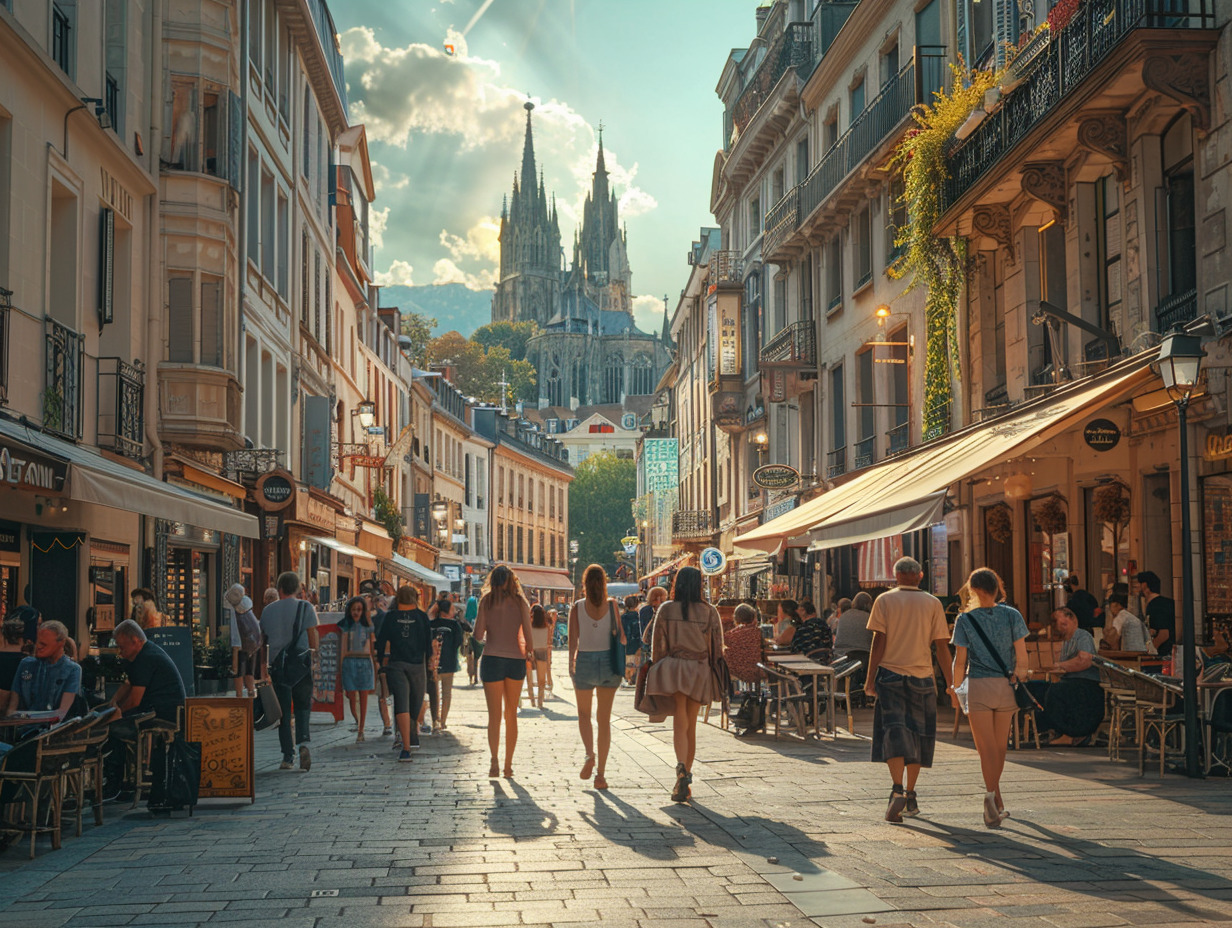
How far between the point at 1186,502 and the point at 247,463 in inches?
638

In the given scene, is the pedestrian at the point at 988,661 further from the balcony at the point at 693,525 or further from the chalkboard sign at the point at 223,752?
the balcony at the point at 693,525

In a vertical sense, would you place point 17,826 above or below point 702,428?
below

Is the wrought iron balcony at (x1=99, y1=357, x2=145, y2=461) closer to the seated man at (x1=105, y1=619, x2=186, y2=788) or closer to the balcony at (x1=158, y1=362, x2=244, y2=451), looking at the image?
the balcony at (x1=158, y1=362, x2=244, y2=451)

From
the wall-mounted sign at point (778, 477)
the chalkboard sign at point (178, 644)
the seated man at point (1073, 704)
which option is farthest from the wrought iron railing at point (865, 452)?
the chalkboard sign at point (178, 644)

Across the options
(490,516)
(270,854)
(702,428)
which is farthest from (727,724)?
(490,516)

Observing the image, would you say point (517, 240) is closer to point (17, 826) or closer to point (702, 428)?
point (702, 428)

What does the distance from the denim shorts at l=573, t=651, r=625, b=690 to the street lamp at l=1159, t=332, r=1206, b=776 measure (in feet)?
14.1

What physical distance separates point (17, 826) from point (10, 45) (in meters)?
8.64

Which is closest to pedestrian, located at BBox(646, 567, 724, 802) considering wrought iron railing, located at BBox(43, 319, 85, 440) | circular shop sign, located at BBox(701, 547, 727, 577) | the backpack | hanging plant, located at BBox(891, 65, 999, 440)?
wrought iron railing, located at BBox(43, 319, 85, 440)

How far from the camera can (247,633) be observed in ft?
58.9

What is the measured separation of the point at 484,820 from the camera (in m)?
9.21

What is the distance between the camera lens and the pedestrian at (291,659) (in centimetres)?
1248

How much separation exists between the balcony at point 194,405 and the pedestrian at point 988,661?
12.8 metres

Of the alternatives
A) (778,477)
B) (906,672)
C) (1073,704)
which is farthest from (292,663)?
(778,477)
